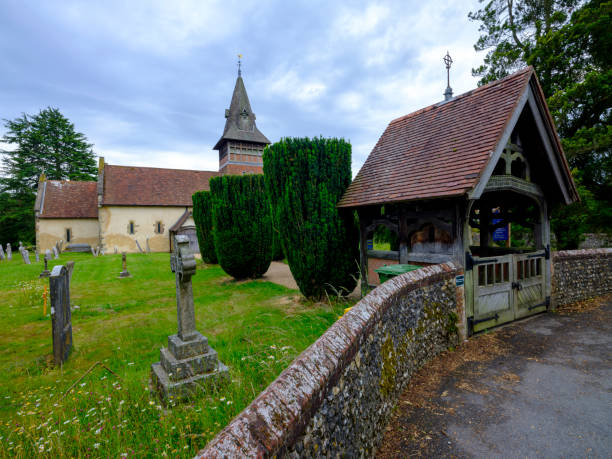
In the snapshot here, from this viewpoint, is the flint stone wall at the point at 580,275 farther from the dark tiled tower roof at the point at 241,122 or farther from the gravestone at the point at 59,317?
the dark tiled tower roof at the point at 241,122

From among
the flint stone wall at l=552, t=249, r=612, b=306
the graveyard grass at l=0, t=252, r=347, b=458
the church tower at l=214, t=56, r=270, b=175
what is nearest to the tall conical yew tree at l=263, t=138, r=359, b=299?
the graveyard grass at l=0, t=252, r=347, b=458

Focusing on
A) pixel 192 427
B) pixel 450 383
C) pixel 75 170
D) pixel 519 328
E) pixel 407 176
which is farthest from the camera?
pixel 75 170

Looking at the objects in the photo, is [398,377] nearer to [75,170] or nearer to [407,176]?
[407,176]

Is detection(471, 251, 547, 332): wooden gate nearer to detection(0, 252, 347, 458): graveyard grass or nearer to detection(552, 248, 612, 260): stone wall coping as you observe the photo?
detection(552, 248, 612, 260): stone wall coping

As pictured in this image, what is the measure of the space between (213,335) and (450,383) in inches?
183

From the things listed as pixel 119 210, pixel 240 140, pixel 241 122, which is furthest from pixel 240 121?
pixel 119 210

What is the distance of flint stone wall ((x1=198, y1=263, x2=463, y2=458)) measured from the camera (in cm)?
153

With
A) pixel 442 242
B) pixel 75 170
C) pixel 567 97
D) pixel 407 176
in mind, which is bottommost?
pixel 442 242

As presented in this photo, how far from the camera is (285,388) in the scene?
1.79 m

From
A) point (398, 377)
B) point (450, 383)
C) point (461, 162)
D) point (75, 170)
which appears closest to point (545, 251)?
point (461, 162)

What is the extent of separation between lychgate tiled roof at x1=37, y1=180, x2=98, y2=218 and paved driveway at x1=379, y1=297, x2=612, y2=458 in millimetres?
35325

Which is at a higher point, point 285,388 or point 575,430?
point 285,388

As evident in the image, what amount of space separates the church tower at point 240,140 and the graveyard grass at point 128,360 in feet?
85.4

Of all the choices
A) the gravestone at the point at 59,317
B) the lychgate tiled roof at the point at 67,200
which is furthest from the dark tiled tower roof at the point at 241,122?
the gravestone at the point at 59,317
